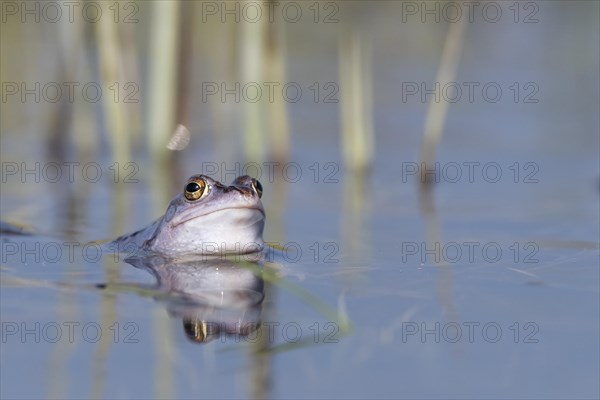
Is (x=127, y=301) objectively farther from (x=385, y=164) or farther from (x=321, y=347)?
(x=385, y=164)

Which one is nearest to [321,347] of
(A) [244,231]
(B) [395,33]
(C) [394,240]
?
(A) [244,231]

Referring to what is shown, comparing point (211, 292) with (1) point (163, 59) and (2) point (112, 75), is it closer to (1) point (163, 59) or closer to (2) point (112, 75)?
(2) point (112, 75)

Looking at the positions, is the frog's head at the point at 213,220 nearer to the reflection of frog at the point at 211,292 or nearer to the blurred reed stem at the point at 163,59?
the reflection of frog at the point at 211,292

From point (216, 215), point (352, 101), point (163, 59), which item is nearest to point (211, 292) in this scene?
point (216, 215)

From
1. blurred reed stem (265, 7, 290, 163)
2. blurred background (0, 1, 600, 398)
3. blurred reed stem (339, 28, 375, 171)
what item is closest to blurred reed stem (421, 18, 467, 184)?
blurred background (0, 1, 600, 398)

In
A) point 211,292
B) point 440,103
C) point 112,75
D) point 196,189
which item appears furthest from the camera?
point 440,103

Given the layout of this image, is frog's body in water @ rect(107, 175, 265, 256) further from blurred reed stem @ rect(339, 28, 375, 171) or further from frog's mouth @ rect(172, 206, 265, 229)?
blurred reed stem @ rect(339, 28, 375, 171)

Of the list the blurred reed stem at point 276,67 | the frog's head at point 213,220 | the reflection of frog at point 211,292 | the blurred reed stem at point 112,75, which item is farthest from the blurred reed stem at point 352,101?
the reflection of frog at point 211,292
